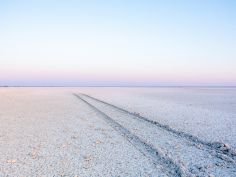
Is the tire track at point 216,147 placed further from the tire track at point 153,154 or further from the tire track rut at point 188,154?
the tire track at point 153,154

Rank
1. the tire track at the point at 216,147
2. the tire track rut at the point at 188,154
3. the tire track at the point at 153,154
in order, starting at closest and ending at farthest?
1. the tire track at the point at 153,154
2. the tire track rut at the point at 188,154
3. the tire track at the point at 216,147

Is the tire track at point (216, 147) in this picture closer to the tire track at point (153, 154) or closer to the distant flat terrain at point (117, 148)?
the distant flat terrain at point (117, 148)

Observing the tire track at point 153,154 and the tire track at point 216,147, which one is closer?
the tire track at point 153,154

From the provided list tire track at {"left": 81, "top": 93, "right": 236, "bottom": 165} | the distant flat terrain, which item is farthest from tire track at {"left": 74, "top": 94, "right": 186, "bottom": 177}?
tire track at {"left": 81, "top": 93, "right": 236, "bottom": 165}

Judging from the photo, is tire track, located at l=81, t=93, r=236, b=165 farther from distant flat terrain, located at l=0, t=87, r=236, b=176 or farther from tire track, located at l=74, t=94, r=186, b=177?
tire track, located at l=74, t=94, r=186, b=177

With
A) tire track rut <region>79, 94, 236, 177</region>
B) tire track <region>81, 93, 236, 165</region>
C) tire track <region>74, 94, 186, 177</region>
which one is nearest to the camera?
tire track <region>74, 94, 186, 177</region>

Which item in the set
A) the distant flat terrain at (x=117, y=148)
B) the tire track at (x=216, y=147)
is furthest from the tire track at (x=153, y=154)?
the tire track at (x=216, y=147)

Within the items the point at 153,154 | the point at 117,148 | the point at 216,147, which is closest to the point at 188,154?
the point at 153,154

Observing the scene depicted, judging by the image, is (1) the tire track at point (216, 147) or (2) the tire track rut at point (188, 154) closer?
(2) the tire track rut at point (188, 154)

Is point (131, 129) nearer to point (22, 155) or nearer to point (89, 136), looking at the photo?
point (89, 136)

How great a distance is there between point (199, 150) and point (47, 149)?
14.7ft

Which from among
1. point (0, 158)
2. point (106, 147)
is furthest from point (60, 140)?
point (0, 158)

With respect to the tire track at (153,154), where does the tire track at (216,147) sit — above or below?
below

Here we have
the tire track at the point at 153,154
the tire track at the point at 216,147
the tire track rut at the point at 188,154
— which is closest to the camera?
the tire track at the point at 153,154
